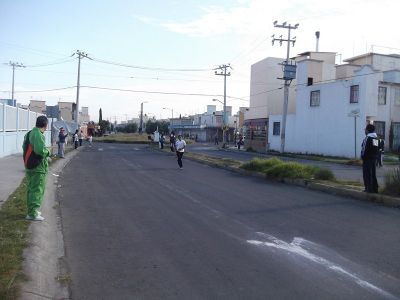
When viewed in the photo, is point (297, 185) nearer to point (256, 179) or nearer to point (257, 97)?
point (256, 179)

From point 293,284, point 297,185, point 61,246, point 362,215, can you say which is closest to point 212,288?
point 293,284

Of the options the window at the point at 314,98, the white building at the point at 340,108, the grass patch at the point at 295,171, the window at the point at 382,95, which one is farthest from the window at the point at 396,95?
the grass patch at the point at 295,171

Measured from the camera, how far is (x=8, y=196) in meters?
10.6

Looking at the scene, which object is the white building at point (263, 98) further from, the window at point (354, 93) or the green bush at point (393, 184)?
the green bush at point (393, 184)

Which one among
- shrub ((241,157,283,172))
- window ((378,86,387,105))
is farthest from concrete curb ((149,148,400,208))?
window ((378,86,387,105))

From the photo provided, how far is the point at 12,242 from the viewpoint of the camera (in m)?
6.43

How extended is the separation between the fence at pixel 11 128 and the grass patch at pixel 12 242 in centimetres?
1464

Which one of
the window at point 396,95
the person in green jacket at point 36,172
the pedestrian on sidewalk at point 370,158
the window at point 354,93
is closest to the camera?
the person in green jacket at point 36,172

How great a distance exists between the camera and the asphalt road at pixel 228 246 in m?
5.29

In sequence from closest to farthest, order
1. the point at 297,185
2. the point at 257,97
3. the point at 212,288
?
the point at 212,288 → the point at 297,185 → the point at 257,97

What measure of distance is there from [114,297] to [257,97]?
6637cm

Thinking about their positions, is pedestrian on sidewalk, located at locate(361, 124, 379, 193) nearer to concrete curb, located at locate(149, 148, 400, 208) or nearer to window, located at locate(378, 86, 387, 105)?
concrete curb, located at locate(149, 148, 400, 208)

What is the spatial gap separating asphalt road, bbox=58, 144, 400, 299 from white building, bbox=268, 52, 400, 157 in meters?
23.8

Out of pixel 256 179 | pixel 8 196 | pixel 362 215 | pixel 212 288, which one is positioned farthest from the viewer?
pixel 256 179
